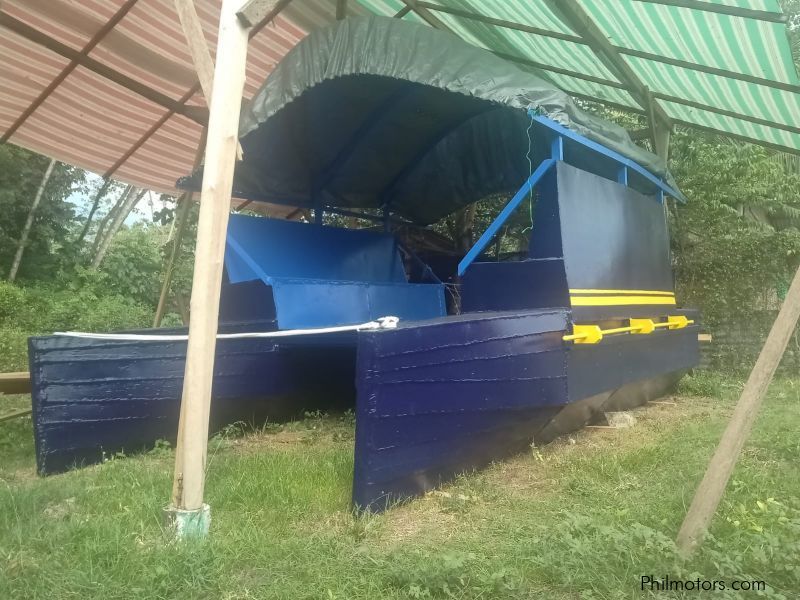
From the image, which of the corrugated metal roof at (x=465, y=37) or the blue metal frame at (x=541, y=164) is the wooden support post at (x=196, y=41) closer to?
the blue metal frame at (x=541, y=164)

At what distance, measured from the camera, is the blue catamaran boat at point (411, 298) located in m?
3.29

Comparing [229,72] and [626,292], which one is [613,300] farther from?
[229,72]

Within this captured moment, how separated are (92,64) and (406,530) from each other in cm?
528

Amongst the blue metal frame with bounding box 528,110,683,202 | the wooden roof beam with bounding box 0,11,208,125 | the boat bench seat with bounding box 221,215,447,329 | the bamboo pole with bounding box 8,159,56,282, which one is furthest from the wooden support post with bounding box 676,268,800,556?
the bamboo pole with bounding box 8,159,56,282

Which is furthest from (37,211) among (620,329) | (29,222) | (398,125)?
(620,329)

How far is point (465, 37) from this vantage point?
638 cm

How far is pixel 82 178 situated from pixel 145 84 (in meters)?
10.9

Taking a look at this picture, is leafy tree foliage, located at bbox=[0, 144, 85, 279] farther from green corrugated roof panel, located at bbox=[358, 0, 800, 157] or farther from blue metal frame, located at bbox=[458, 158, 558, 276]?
blue metal frame, located at bbox=[458, 158, 558, 276]

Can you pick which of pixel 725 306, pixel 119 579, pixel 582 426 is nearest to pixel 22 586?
pixel 119 579

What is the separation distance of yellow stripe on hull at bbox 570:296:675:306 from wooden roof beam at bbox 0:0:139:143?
15.2ft

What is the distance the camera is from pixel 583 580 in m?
2.22

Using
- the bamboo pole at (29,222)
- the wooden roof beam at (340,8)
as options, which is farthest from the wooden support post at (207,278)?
the bamboo pole at (29,222)

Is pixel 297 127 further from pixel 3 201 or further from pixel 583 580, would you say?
pixel 3 201

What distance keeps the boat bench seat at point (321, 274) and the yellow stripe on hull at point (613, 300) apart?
193 centimetres
